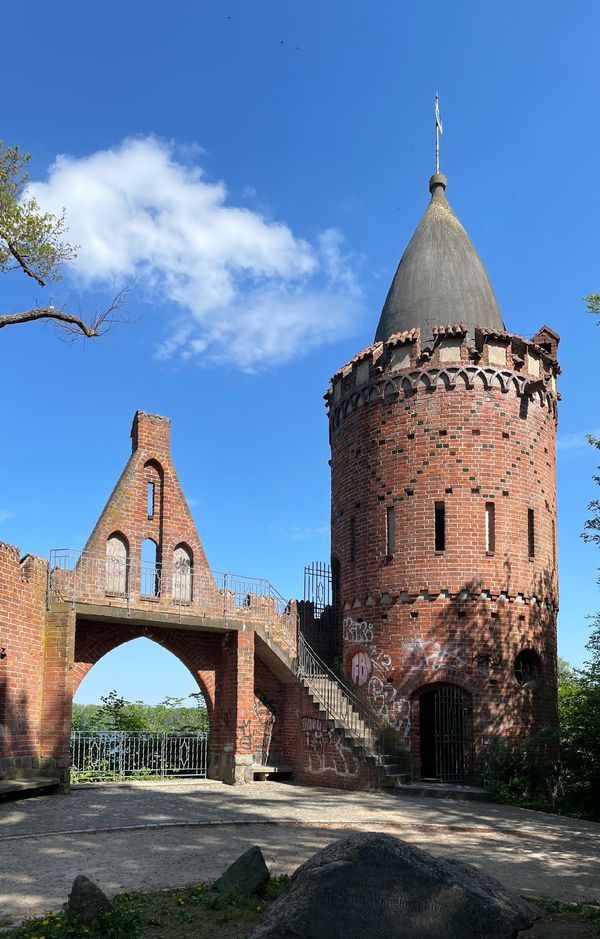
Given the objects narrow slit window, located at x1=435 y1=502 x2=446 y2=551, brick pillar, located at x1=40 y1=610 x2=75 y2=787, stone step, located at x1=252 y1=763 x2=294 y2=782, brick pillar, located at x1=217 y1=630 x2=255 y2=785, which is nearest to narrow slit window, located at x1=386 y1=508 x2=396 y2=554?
narrow slit window, located at x1=435 y1=502 x2=446 y2=551

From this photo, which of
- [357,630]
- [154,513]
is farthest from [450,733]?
[154,513]

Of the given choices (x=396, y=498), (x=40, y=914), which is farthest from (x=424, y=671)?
(x=40, y=914)

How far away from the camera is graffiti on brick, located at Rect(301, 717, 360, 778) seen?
734 inches

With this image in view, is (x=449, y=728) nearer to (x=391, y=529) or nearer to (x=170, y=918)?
(x=391, y=529)

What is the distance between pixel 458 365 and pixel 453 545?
13.7ft

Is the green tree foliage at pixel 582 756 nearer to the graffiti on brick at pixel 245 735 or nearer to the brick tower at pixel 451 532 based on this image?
the brick tower at pixel 451 532

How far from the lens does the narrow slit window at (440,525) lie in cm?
1978

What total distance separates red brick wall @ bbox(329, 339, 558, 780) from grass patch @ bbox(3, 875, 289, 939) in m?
10.9

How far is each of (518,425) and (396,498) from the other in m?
3.34

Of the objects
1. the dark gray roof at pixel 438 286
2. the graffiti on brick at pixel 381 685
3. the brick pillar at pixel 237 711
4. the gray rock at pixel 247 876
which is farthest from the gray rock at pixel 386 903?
the dark gray roof at pixel 438 286

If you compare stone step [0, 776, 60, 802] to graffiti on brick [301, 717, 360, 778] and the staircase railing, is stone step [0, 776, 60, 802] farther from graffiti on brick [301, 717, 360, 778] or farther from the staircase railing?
the staircase railing

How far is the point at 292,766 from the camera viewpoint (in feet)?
68.2

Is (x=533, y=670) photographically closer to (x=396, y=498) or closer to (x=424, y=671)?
(x=424, y=671)

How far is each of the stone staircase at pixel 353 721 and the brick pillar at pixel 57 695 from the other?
18.7 ft
